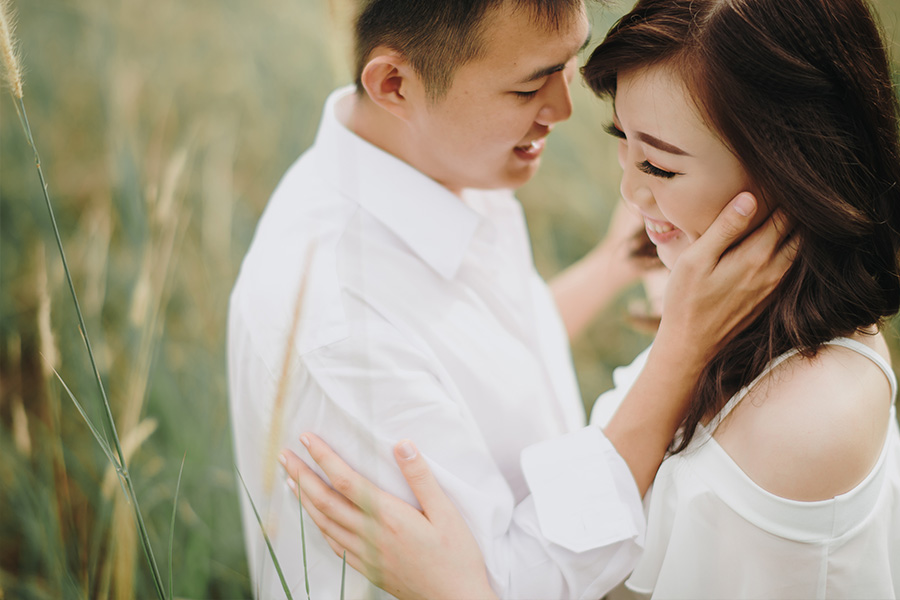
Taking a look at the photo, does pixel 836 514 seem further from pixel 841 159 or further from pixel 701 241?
pixel 841 159

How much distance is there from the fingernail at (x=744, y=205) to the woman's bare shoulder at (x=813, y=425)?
0.33 m

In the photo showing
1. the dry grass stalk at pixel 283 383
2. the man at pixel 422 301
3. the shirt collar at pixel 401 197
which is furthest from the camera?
the shirt collar at pixel 401 197

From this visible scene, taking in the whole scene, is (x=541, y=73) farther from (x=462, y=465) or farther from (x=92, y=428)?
(x=92, y=428)

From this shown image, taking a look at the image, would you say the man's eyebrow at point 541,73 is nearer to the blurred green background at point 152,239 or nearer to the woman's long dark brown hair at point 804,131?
the woman's long dark brown hair at point 804,131

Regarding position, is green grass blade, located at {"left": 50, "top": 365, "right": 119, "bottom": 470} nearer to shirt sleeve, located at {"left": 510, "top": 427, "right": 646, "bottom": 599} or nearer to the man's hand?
shirt sleeve, located at {"left": 510, "top": 427, "right": 646, "bottom": 599}

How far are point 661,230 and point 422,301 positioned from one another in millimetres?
630

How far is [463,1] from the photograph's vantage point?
1602mm

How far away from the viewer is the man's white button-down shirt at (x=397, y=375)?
157 centimetres

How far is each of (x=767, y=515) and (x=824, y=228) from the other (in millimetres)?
602

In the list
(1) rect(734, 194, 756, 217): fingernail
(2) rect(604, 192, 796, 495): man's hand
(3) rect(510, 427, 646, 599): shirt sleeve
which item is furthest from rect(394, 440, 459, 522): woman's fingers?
(1) rect(734, 194, 756, 217): fingernail

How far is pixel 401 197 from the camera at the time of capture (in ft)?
5.98

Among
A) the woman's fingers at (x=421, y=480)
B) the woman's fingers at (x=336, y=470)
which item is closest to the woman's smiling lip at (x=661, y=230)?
the woman's fingers at (x=421, y=480)

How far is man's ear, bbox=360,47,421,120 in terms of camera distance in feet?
5.50

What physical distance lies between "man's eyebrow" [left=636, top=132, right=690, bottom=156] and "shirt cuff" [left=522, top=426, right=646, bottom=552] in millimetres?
668
